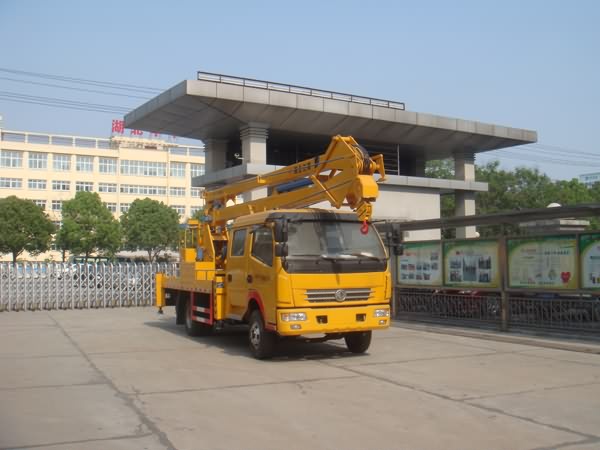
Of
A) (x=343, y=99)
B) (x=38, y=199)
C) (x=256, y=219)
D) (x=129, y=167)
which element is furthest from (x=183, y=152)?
(x=256, y=219)

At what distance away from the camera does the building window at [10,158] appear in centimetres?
7606

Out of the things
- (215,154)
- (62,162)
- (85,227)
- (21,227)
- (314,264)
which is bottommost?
(314,264)

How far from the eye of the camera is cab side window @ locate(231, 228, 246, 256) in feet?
37.8

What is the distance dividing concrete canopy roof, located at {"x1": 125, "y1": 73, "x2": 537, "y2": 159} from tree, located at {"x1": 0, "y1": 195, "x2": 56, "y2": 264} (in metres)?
33.5

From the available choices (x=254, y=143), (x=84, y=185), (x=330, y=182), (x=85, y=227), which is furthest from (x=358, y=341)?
(x=84, y=185)

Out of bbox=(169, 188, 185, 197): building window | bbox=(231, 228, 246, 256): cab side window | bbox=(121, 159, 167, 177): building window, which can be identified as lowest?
bbox=(231, 228, 246, 256): cab side window

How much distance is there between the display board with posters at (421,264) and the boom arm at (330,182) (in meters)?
4.37

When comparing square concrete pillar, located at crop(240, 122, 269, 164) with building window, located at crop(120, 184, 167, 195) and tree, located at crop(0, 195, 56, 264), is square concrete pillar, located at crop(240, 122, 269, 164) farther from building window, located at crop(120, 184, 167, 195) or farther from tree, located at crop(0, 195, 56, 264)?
building window, located at crop(120, 184, 167, 195)

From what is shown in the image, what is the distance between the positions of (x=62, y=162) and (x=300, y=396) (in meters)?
78.5

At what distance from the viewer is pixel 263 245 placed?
10.6 meters

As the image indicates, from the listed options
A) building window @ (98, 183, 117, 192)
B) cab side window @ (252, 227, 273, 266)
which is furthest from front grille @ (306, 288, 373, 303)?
building window @ (98, 183, 117, 192)

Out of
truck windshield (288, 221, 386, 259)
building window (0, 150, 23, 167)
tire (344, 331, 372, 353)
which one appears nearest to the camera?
truck windshield (288, 221, 386, 259)

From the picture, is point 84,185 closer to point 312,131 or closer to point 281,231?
point 312,131

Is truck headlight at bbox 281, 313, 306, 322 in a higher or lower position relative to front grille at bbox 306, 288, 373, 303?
lower
